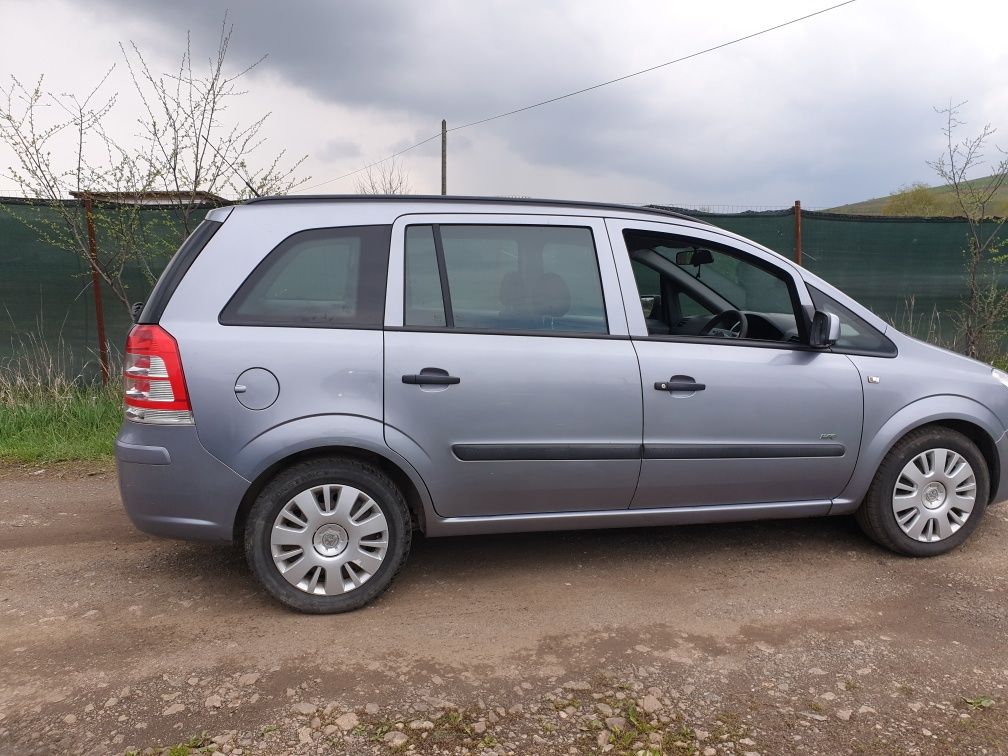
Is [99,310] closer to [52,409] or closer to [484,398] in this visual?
[52,409]

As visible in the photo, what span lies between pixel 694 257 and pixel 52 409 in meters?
5.43

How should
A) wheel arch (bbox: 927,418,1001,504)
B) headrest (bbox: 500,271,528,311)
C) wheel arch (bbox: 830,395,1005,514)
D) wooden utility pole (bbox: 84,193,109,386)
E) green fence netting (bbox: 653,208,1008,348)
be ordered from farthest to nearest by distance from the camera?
green fence netting (bbox: 653,208,1008,348), wooden utility pole (bbox: 84,193,109,386), wheel arch (bbox: 927,418,1001,504), wheel arch (bbox: 830,395,1005,514), headrest (bbox: 500,271,528,311)

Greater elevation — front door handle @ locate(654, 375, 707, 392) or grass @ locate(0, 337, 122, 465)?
front door handle @ locate(654, 375, 707, 392)

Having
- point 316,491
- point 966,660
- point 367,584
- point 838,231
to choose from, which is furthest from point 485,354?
point 838,231

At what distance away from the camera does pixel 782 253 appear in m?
7.85

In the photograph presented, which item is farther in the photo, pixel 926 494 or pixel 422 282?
pixel 926 494

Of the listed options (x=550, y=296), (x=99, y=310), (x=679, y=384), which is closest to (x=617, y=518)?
(x=679, y=384)

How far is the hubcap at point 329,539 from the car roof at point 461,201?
4.11 ft

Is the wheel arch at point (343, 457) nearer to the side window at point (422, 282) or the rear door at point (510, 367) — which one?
the rear door at point (510, 367)

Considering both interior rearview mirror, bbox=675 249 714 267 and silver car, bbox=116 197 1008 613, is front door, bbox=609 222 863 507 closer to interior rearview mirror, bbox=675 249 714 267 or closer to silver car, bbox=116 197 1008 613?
silver car, bbox=116 197 1008 613

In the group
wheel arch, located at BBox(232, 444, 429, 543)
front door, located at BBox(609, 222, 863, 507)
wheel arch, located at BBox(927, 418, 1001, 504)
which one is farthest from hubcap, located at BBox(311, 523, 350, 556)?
wheel arch, located at BBox(927, 418, 1001, 504)

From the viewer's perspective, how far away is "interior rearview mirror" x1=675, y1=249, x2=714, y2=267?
12.9 ft

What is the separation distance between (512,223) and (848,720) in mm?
2330

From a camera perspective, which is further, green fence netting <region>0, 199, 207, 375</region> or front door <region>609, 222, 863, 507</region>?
green fence netting <region>0, 199, 207, 375</region>
